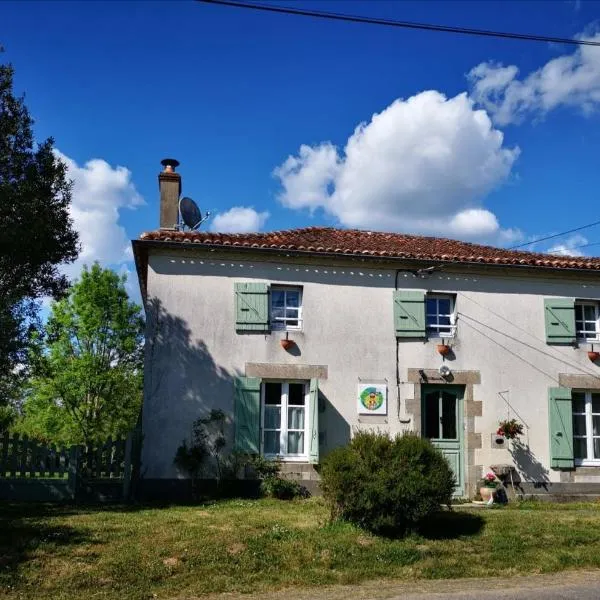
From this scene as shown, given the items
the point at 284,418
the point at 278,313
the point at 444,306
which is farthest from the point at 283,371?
the point at 444,306

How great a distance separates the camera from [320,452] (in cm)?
1233

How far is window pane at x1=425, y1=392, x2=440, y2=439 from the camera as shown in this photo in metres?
13.0

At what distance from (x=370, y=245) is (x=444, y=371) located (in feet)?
10.2

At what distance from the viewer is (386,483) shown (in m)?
8.34

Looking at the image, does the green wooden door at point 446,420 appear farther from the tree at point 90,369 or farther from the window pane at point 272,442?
the tree at point 90,369

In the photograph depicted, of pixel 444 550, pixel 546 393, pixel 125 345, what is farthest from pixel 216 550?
pixel 125 345

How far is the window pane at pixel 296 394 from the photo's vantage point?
1266 cm

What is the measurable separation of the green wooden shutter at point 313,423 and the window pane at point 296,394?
0.31m

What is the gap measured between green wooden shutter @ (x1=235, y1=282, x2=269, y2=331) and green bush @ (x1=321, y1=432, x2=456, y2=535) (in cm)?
414

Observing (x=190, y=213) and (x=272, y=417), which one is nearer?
(x=272, y=417)

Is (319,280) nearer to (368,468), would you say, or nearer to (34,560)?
(368,468)

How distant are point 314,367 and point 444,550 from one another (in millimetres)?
5151

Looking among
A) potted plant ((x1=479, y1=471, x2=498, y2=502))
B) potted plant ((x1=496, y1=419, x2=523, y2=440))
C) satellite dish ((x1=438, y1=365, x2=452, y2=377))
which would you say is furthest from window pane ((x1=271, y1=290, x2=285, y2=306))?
potted plant ((x1=479, y1=471, x2=498, y2=502))

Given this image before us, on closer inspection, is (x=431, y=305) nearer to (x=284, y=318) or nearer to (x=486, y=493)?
(x=284, y=318)
